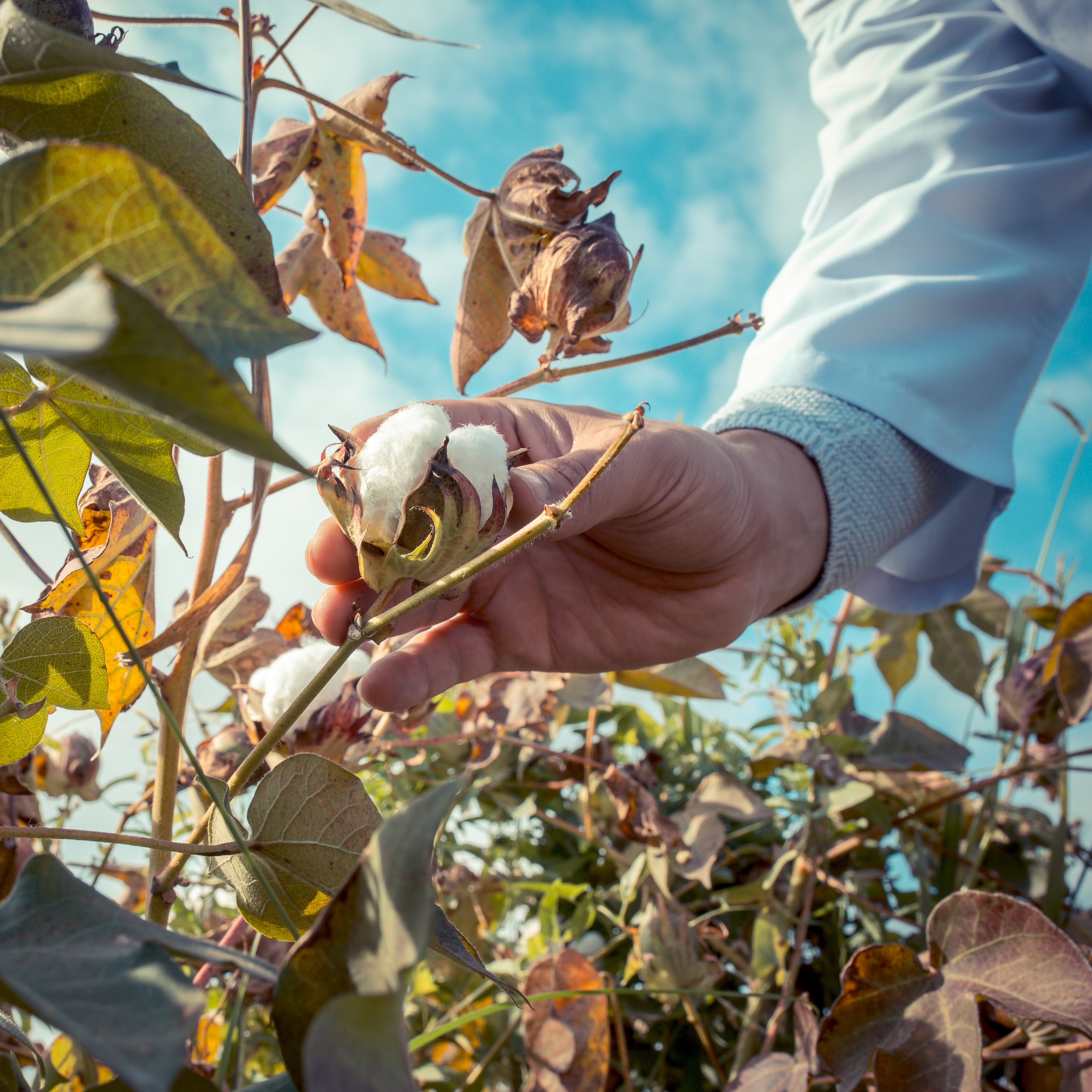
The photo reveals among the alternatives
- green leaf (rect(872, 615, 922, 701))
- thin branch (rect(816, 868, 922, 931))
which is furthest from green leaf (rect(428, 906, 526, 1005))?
green leaf (rect(872, 615, 922, 701))

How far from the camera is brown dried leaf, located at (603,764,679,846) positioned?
609 millimetres

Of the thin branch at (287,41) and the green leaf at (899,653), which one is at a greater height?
the thin branch at (287,41)

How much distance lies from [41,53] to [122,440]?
0.34 ft

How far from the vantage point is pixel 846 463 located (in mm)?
699

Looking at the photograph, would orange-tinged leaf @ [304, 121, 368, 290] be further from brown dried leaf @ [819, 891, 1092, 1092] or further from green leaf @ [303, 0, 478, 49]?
brown dried leaf @ [819, 891, 1092, 1092]

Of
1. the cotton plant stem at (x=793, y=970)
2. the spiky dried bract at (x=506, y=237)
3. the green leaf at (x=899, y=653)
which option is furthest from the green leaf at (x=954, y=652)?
the spiky dried bract at (x=506, y=237)

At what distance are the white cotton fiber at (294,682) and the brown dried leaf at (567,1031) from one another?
10.9 inches

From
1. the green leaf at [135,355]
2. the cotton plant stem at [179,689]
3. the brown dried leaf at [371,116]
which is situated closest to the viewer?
the green leaf at [135,355]

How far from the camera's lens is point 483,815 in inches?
32.6

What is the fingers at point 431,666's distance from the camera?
0.39 metres

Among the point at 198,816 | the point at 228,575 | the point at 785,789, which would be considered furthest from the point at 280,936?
the point at 785,789

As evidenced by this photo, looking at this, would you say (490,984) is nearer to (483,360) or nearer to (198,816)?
(198,816)

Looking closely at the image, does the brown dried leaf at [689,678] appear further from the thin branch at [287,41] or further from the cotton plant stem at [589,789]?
the thin branch at [287,41]

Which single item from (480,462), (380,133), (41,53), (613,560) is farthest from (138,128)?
(613,560)
